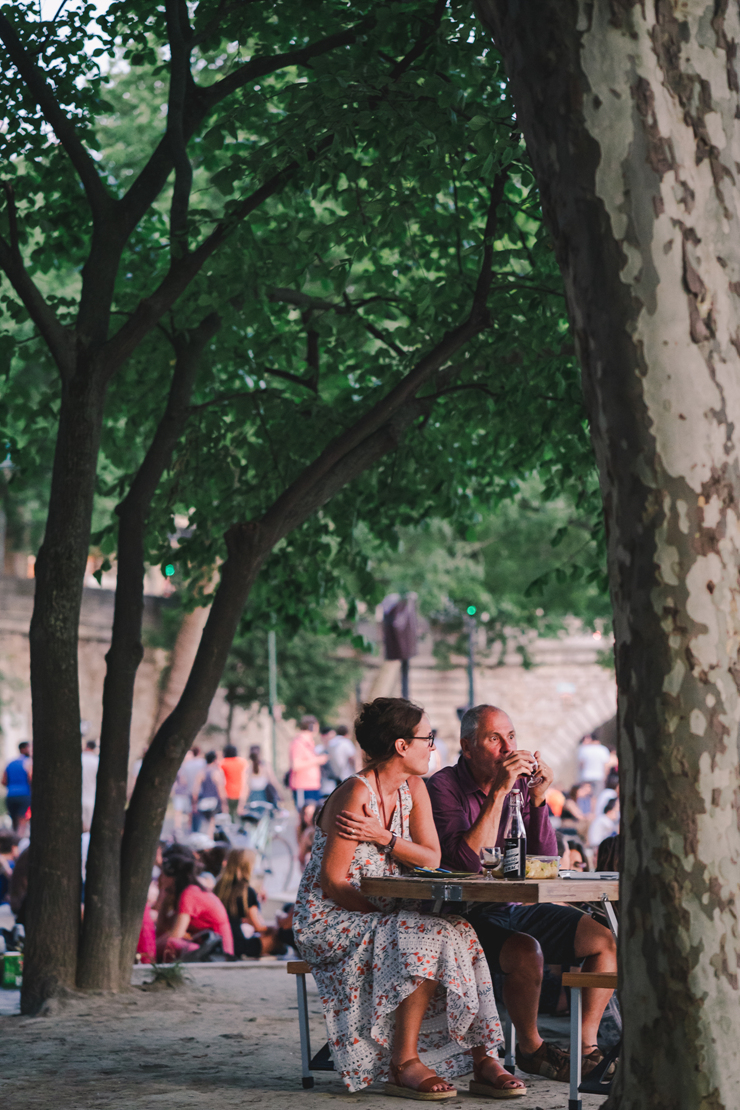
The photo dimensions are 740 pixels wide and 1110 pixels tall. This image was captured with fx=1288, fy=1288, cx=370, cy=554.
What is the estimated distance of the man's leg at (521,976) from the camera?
4.85 metres

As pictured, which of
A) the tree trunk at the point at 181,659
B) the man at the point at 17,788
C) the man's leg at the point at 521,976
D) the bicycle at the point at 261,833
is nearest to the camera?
the man's leg at the point at 521,976

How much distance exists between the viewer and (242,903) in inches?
388

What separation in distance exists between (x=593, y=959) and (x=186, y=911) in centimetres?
478

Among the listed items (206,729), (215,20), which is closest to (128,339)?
(215,20)

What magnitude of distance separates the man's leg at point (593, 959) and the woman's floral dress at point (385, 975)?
1.47ft

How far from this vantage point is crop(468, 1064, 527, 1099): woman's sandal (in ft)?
15.1

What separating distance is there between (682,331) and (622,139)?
0.46 m

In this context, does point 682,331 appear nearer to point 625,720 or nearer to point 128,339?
point 625,720

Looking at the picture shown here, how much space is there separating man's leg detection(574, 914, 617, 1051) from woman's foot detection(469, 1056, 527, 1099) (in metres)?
0.39

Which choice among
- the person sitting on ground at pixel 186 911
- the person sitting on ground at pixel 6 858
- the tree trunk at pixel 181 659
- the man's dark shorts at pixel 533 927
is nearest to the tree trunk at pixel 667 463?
the man's dark shorts at pixel 533 927

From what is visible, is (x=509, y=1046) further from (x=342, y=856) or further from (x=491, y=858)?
(x=342, y=856)

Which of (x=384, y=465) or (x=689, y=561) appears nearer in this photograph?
(x=689, y=561)

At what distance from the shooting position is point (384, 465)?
947 centimetres

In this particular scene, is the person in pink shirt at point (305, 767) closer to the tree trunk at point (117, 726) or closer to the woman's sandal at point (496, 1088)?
the tree trunk at point (117, 726)
